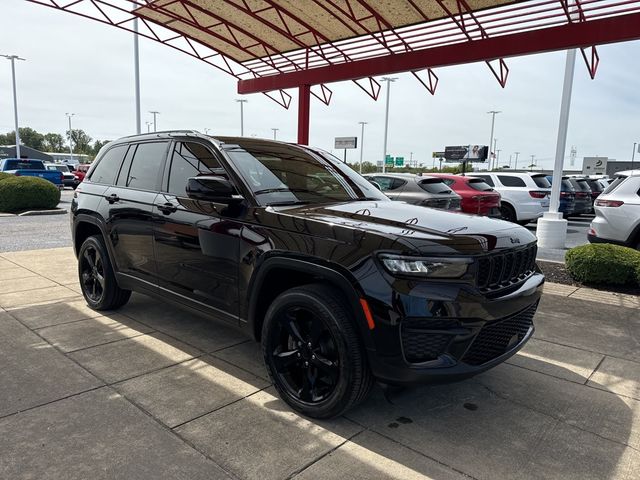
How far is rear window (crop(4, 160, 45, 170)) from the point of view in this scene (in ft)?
66.0

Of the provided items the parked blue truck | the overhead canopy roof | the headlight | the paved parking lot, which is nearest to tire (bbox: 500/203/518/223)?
the overhead canopy roof

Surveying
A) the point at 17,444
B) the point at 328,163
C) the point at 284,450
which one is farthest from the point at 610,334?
the point at 17,444

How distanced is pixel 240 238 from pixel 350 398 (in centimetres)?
131

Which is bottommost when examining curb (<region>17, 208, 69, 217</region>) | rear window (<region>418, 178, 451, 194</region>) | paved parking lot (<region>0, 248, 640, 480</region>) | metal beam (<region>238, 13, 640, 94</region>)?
paved parking lot (<region>0, 248, 640, 480</region>)

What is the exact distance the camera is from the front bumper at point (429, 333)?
2.47 meters

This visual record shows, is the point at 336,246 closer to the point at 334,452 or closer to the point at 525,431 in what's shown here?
the point at 334,452

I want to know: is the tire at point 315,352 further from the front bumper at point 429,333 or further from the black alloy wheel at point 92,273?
the black alloy wheel at point 92,273

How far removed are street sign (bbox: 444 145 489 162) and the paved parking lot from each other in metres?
26.4

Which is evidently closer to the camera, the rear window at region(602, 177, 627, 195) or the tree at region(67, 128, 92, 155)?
the rear window at region(602, 177, 627, 195)

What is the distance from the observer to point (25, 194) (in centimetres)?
1423

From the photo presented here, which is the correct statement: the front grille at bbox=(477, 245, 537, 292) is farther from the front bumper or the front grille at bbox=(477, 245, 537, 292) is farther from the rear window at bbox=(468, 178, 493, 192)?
the rear window at bbox=(468, 178, 493, 192)

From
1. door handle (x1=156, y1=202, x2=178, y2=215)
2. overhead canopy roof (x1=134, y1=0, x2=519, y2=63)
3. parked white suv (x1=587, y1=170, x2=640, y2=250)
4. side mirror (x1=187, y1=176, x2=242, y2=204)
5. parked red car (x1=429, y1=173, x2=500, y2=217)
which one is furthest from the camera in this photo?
parked red car (x1=429, y1=173, x2=500, y2=217)

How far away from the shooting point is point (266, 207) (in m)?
3.19

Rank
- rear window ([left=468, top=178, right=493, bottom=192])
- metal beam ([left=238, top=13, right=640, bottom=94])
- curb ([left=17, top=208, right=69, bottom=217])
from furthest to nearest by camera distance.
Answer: curb ([left=17, top=208, right=69, bottom=217]), rear window ([left=468, top=178, right=493, bottom=192]), metal beam ([left=238, top=13, right=640, bottom=94])
